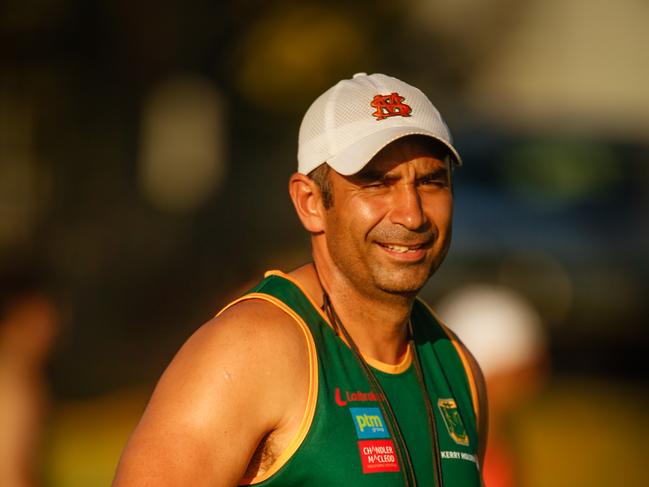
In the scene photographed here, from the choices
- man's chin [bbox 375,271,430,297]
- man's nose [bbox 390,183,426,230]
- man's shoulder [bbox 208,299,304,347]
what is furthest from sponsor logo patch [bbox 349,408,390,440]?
man's nose [bbox 390,183,426,230]

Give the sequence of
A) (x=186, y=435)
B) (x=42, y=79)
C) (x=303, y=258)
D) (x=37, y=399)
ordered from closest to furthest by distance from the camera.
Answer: (x=186, y=435) → (x=37, y=399) → (x=42, y=79) → (x=303, y=258)

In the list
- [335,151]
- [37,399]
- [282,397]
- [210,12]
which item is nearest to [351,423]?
[282,397]


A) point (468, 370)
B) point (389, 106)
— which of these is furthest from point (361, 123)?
point (468, 370)

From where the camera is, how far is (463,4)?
15.5m

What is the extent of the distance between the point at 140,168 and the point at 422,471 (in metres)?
12.5

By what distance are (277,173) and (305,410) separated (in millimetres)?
13447

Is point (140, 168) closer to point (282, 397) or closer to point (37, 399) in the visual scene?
point (37, 399)

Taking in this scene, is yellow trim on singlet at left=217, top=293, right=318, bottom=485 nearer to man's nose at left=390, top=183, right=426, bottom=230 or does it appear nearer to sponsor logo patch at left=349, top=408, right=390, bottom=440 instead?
sponsor logo patch at left=349, top=408, right=390, bottom=440

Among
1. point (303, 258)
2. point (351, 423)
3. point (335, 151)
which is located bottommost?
point (303, 258)

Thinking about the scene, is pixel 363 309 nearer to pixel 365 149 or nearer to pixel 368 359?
pixel 368 359

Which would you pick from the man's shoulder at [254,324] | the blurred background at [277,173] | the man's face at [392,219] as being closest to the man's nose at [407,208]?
the man's face at [392,219]

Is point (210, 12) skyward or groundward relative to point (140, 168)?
skyward

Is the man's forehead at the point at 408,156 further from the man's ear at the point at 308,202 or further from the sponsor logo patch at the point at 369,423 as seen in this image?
the sponsor logo patch at the point at 369,423

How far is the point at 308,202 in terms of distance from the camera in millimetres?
3777
